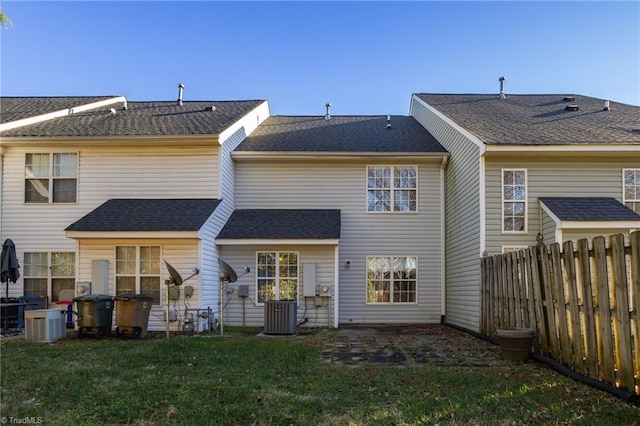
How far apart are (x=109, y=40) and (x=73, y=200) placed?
486 centimetres

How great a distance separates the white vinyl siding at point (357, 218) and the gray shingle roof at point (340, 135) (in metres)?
0.52

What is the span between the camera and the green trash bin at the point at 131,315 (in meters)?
11.0

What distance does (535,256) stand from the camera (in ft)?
26.4

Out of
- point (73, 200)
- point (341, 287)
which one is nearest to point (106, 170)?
point (73, 200)

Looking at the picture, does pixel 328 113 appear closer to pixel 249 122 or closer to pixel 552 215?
pixel 249 122

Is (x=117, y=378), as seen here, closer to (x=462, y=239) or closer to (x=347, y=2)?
(x=462, y=239)

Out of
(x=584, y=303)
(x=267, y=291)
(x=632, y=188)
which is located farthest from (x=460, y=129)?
(x=584, y=303)

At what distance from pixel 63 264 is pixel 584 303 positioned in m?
13.0

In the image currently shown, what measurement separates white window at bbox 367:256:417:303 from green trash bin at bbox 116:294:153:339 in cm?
657

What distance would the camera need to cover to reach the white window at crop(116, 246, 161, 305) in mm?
12656

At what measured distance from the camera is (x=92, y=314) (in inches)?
428

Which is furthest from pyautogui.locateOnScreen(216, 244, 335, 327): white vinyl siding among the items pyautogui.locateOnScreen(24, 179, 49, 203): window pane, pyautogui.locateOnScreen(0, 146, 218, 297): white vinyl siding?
pyautogui.locateOnScreen(24, 179, 49, 203): window pane

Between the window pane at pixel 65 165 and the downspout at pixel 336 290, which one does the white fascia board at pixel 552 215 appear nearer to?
the downspout at pixel 336 290

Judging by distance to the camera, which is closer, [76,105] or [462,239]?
[462,239]
